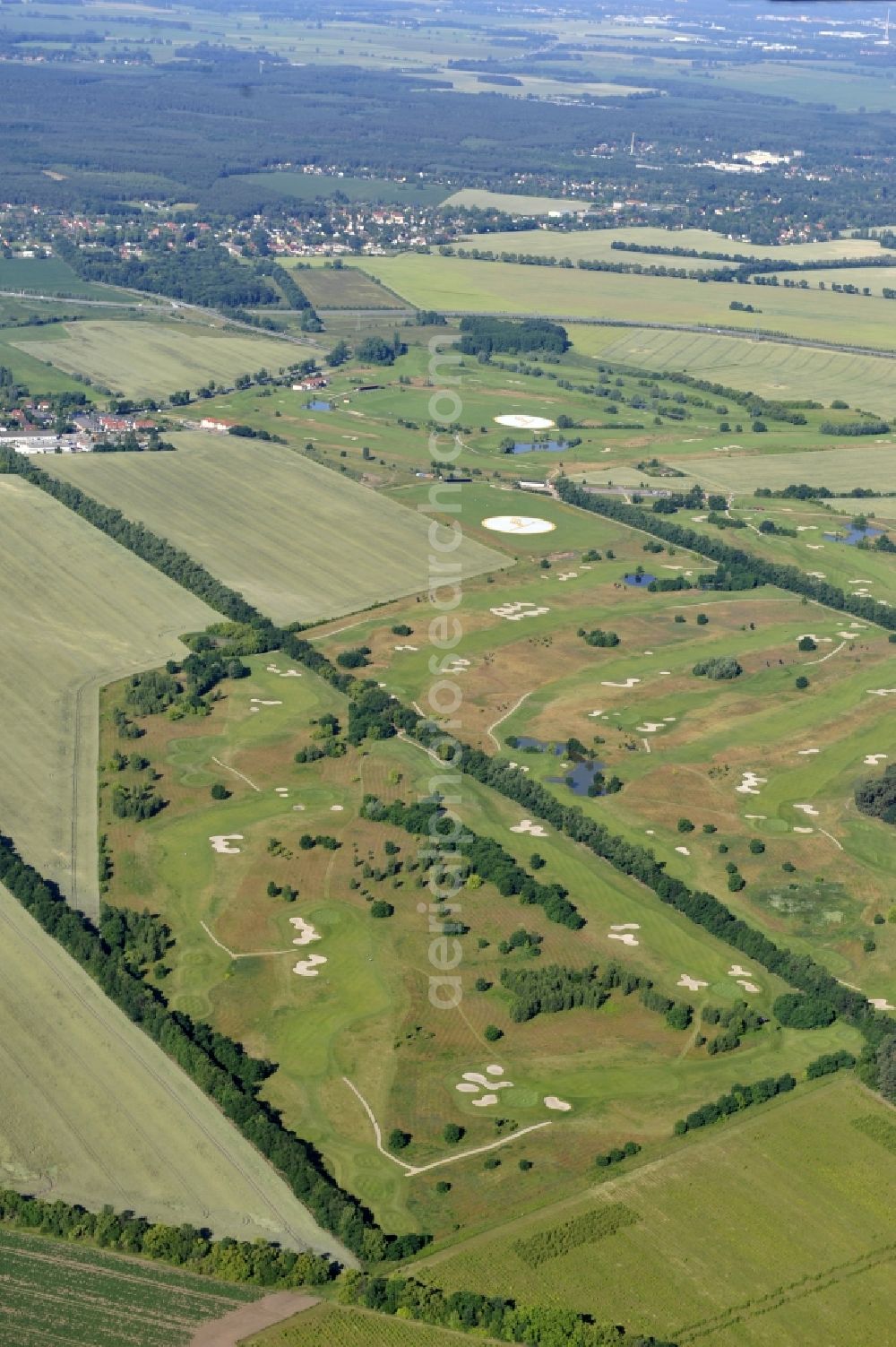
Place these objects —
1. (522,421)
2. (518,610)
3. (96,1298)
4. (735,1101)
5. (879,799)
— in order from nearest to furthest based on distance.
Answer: (96,1298)
(735,1101)
(879,799)
(518,610)
(522,421)

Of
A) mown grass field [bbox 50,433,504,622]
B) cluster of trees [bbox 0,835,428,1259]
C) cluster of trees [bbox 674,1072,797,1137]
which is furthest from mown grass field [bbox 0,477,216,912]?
cluster of trees [bbox 674,1072,797,1137]

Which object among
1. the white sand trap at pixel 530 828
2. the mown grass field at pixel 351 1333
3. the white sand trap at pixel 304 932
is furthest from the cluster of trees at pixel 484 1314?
the white sand trap at pixel 530 828

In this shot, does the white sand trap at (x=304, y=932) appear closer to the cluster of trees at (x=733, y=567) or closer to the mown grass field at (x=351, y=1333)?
the mown grass field at (x=351, y=1333)

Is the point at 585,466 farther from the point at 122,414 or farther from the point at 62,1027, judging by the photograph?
the point at 62,1027

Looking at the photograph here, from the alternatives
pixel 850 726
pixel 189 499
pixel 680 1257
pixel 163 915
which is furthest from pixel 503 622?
pixel 680 1257

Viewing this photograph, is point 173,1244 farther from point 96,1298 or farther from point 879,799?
point 879,799

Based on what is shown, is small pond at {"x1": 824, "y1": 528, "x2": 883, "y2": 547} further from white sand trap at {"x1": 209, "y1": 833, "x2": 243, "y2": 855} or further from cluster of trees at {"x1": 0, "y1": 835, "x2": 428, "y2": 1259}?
cluster of trees at {"x1": 0, "y1": 835, "x2": 428, "y2": 1259}

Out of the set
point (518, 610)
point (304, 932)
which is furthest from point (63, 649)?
point (304, 932)
